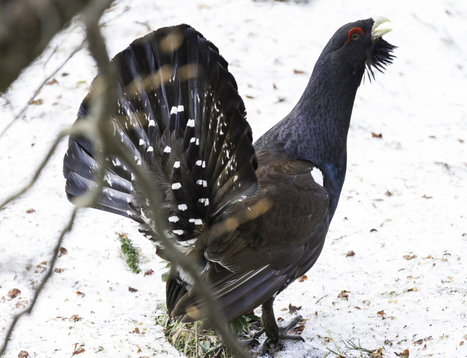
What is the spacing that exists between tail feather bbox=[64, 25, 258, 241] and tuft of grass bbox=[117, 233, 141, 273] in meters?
1.19

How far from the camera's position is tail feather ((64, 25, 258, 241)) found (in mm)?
2498

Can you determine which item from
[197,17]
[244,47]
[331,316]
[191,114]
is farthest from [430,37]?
[191,114]

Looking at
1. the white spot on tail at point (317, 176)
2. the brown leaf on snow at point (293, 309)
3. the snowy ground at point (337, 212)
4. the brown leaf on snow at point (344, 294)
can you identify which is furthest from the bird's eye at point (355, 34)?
the brown leaf on snow at point (293, 309)

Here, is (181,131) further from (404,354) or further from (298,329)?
(404,354)

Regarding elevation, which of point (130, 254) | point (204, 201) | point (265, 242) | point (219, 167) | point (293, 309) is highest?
point (219, 167)

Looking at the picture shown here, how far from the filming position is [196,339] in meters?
3.33

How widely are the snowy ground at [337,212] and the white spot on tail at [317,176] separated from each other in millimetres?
1089

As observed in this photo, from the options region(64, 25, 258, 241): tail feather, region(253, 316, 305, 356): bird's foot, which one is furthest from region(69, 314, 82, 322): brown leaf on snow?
region(253, 316, 305, 356): bird's foot

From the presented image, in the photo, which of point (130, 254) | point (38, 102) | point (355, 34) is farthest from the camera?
point (38, 102)

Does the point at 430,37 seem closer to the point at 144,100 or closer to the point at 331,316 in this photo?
the point at 331,316

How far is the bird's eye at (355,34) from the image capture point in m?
3.56

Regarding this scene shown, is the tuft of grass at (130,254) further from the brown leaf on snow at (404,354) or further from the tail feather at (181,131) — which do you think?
the brown leaf on snow at (404,354)

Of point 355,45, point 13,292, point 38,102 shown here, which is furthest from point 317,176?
point 38,102

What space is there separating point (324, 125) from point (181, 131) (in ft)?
3.92
